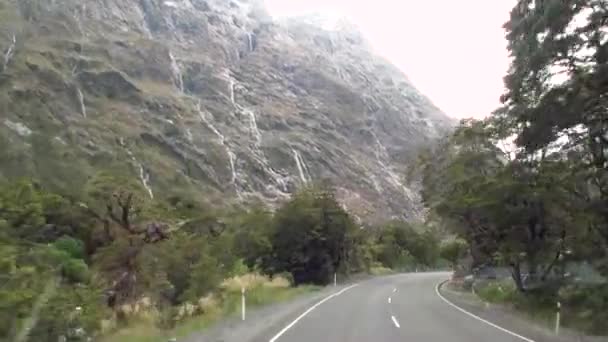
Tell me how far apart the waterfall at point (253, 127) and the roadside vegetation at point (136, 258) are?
7814 centimetres

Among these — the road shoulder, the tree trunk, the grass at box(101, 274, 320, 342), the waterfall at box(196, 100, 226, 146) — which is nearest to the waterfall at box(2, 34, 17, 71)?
the waterfall at box(196, 100, 226, 146)

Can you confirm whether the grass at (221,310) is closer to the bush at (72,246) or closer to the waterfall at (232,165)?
the bush at (72,246)

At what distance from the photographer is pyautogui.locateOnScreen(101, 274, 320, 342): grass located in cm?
1466

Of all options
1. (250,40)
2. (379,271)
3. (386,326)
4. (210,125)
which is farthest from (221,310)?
(250,40)

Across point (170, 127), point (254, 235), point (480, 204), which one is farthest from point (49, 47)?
point (480, 204)

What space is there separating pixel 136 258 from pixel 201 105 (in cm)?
11018

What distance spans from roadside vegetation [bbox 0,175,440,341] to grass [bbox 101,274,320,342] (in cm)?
7

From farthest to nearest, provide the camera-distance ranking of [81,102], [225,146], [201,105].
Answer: [201,105], [225,146], [81,102]

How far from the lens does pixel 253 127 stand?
136750 millimetres

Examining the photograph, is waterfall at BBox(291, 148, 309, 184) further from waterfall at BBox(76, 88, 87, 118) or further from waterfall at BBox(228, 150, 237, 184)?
waterfall at BBox(76, 88, 87, 118)

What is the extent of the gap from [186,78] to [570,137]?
13128cm

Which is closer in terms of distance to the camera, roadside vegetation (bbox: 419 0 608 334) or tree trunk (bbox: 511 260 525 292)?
roadside vegetation (bbox: 419 0 608 334)

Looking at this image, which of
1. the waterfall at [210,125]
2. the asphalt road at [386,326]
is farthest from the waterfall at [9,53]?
the asphalt road at [386,326]

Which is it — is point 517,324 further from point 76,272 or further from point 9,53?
point 9,53
